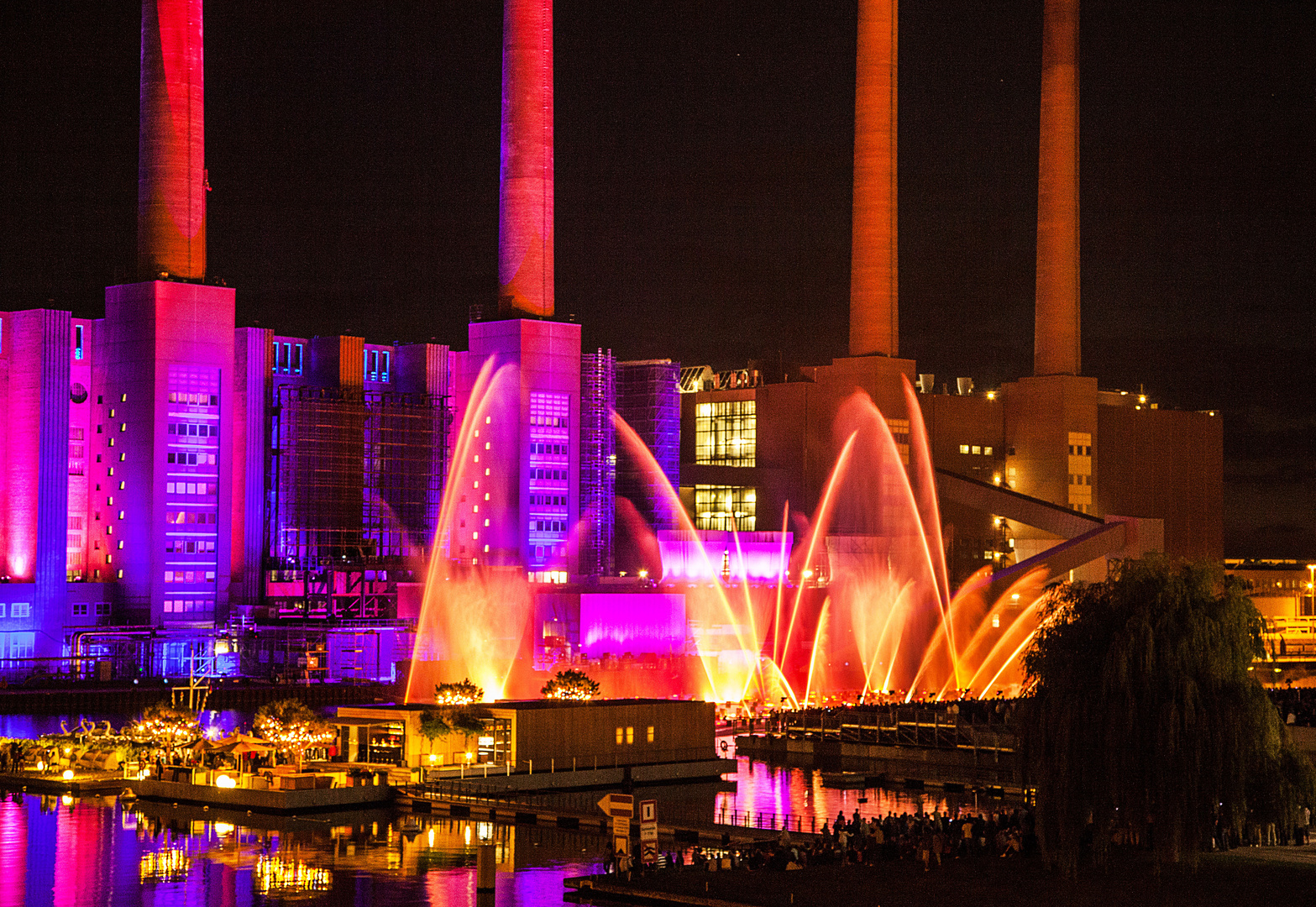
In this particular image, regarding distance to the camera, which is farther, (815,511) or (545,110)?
(815,511)

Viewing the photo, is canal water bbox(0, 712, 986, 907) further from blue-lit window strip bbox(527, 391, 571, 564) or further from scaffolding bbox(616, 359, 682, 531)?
scaffolding bbox(616, 359, 682, 531)

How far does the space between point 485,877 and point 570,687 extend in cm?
3594

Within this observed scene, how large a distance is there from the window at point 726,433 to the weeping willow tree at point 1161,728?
328ft

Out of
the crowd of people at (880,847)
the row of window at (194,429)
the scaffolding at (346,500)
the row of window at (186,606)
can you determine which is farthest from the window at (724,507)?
the crowd of people at (880,847)

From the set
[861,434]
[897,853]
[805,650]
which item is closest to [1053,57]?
[861,434]

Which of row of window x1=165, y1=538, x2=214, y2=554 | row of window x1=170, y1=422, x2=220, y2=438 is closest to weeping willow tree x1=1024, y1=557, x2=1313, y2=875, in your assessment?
row of window x1=165, y1=538, x2=214, y2=554

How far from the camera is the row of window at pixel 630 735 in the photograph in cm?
6812

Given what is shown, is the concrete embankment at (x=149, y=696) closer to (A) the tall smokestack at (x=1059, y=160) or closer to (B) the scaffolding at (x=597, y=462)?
(B) the scaffolding at (x=597, y=462)

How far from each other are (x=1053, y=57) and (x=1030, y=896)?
101m

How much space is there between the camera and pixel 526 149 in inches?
4660

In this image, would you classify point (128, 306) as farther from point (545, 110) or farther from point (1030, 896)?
point (1030, 896)

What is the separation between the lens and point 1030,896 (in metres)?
39.2

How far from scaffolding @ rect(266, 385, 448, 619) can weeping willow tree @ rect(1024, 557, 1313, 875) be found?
86586mm

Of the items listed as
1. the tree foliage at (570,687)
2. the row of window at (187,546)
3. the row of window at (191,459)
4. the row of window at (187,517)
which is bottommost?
the tree foliage at (570,687)
